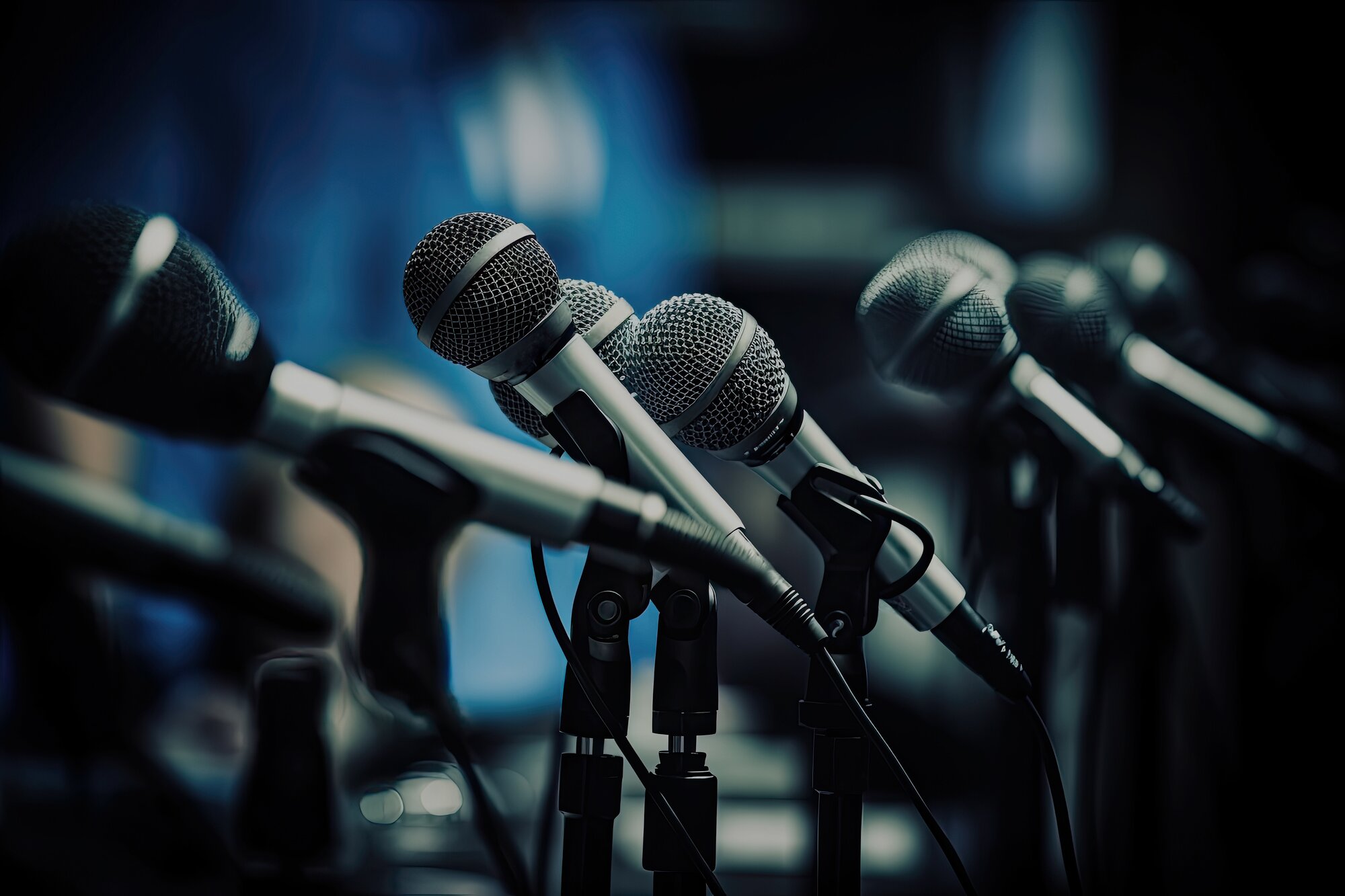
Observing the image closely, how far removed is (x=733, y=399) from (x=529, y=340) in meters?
0.14

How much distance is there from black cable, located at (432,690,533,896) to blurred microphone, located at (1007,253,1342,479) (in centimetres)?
61

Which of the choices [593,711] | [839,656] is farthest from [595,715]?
[839,656]

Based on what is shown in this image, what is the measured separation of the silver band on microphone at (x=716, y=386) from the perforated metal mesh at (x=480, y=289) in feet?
Answer: 0.38

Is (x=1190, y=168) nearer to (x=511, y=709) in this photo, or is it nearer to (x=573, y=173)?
(x=573, y=173)

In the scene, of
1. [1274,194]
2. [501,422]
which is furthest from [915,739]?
[1274,194]

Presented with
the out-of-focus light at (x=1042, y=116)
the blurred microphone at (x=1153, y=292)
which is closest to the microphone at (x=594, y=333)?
the blurred microphone at (x=1153, y=292)

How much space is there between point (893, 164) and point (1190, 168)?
0.71 meters

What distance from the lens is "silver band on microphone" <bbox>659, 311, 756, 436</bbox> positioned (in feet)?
2.01

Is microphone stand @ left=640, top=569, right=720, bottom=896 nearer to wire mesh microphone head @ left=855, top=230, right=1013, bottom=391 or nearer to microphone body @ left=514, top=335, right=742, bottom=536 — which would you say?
microphone body @ left=514, top=335, right=742, bottom=536

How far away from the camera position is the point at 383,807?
1224 millimetres

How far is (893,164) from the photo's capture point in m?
2.13

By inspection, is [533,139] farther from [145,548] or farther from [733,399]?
[145,548]

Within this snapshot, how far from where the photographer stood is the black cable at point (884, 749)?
616 mm

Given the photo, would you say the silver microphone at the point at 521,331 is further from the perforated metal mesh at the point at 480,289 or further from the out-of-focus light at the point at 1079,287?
the out-of-focus light at the point at 1079,287
